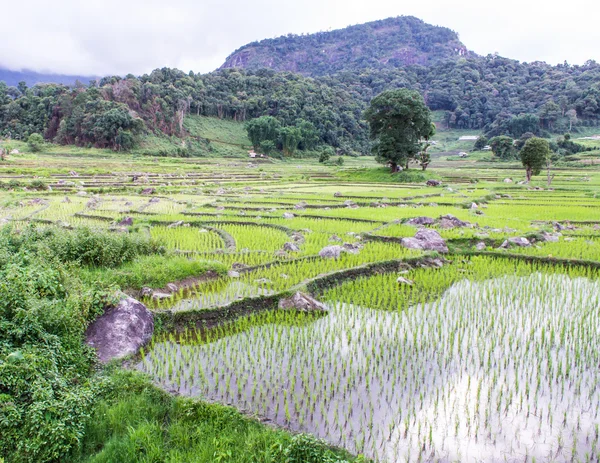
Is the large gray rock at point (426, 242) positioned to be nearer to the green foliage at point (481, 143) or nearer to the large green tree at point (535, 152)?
the large green tree at point (535, 152)

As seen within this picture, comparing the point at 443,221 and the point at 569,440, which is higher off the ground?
the point at 443,221

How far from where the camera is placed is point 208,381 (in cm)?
490

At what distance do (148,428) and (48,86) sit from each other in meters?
89.5

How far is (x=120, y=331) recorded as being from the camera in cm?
549

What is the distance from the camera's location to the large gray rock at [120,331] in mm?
5312

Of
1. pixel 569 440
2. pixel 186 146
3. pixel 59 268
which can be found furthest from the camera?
pixel 186 146

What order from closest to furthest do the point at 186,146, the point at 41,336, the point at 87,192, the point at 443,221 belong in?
the point at 41,336 < the point at 443,221 < the point at 87,192 < the point at 186,146

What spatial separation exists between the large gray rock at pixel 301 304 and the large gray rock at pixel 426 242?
4.52 meters

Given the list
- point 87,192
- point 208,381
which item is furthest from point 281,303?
point 87,192

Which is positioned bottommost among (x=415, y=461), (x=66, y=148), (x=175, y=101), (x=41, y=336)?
(x=415, y=461)

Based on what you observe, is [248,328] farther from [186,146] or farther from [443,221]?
[186,146]

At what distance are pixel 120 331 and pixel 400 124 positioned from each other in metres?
32.9

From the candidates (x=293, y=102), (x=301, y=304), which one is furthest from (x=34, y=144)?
(x=301, y=304)

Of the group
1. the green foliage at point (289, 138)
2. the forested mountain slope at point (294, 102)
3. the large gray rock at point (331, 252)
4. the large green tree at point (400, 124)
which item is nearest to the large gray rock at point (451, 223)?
the large gray rock at point (331, 252)
